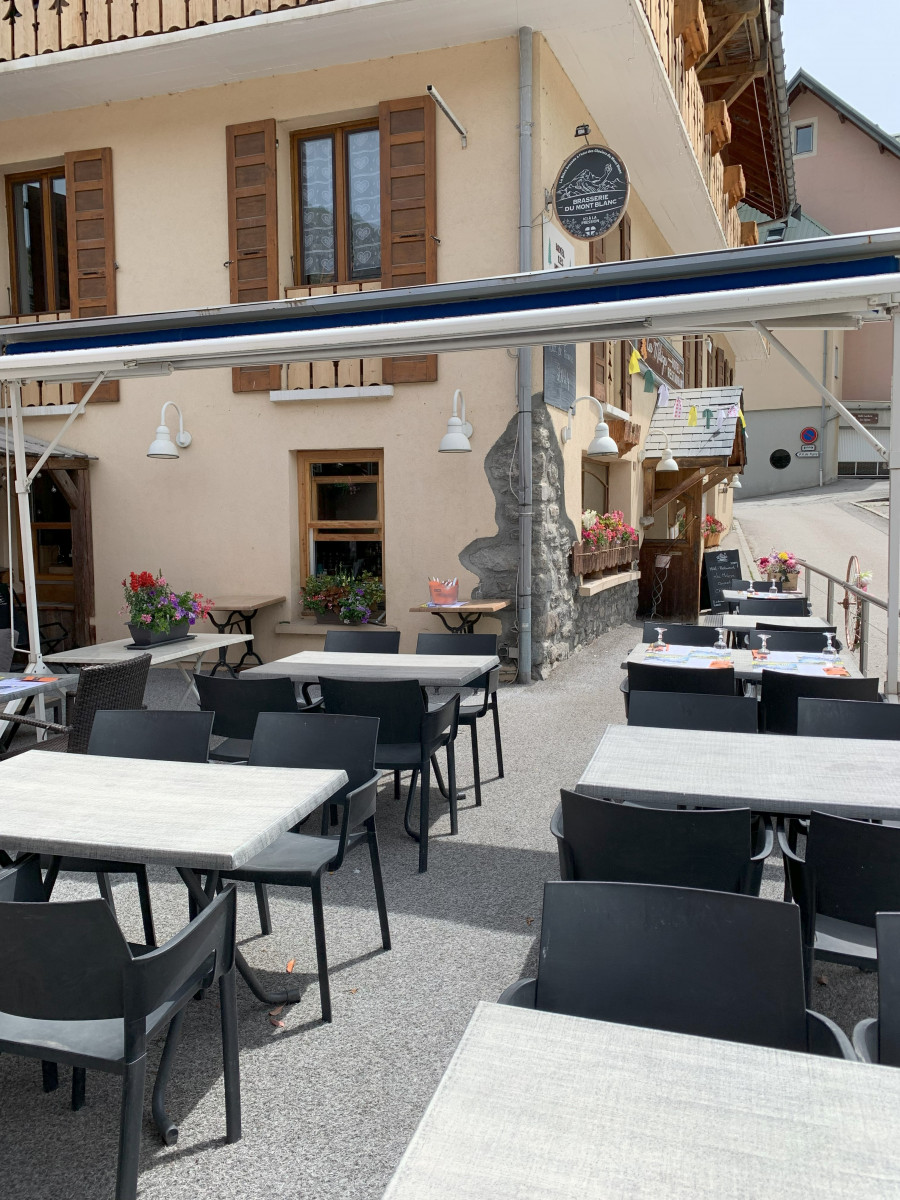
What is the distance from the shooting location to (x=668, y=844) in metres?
2.42

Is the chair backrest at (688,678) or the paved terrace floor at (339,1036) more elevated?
the chair backrest at (688,678)

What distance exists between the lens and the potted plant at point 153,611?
6.39 meters

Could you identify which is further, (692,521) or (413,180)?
(692,521)

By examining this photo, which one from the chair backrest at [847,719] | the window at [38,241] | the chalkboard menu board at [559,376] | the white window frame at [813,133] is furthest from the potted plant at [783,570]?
the white window frame at [813,133]

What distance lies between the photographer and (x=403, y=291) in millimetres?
5016

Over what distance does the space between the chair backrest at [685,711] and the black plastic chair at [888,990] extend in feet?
6.97

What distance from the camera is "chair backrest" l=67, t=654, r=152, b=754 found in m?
4.45

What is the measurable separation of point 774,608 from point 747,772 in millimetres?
5155

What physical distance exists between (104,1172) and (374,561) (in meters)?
7.37

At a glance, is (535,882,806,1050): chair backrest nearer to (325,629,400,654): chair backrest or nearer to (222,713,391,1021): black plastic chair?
(222,713,391,1021): black plastic chair

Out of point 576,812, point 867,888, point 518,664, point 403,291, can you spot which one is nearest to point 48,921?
point 576,812

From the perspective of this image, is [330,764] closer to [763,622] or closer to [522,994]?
[522,994]

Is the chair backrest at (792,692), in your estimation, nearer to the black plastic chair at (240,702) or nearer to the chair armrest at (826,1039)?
the black plastic chair at (240,702)

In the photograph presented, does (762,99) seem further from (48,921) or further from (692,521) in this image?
(48,921)
